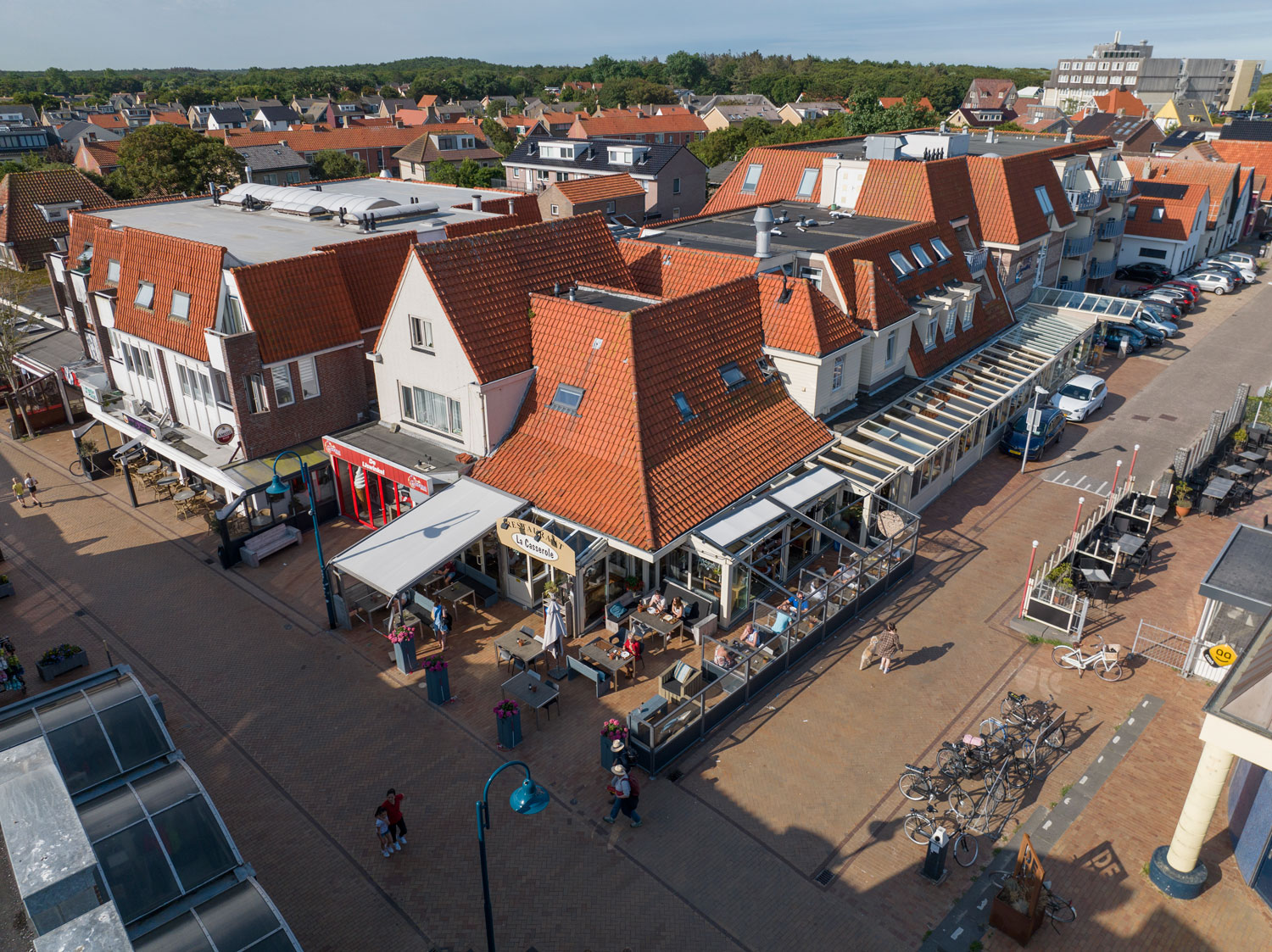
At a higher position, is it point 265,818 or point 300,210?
point 300,210

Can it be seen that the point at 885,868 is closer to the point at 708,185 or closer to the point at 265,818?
the point at 265,818

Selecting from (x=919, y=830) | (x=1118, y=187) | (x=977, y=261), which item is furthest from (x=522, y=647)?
(x=1118, y=187)

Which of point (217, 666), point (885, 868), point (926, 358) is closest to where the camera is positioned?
point (885, 868)

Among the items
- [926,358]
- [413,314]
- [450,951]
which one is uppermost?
[413,314]

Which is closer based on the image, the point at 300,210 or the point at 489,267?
Result: the point at 489,267

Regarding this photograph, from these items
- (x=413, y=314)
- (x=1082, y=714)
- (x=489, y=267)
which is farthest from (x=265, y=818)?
(x=1082, y=714)

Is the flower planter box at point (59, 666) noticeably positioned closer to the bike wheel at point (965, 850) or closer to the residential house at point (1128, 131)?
the bike wheel at point (965, 850)

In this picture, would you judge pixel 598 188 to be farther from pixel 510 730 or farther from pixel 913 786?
pixel 913 786

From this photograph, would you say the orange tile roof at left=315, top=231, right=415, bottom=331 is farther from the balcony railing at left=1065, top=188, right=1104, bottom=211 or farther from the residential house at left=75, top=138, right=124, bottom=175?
the residential house at left=75, top=138, right=124, bottom=175

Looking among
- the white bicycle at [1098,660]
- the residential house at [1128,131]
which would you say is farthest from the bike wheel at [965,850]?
the residential house at [1128,131]
